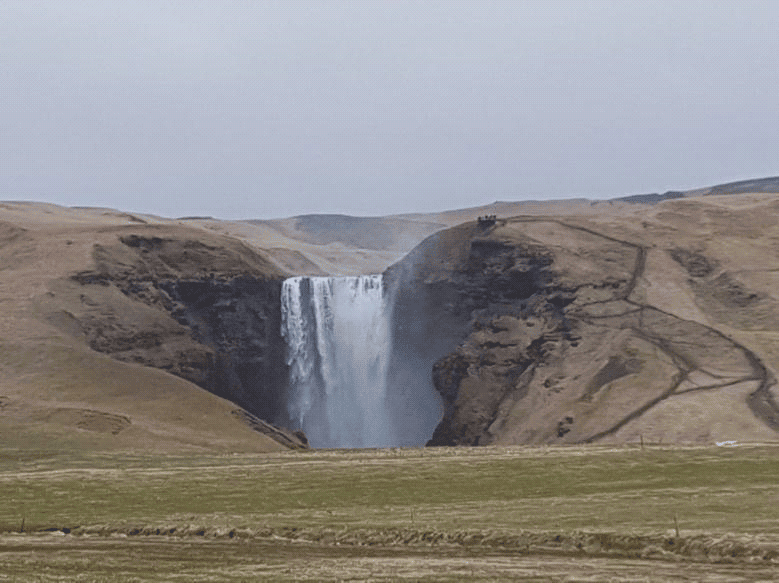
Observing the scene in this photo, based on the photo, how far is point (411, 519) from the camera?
47.6 metres

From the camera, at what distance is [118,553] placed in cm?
4312

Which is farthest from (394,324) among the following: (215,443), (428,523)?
(428,523)

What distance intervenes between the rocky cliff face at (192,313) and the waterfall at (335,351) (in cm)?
231

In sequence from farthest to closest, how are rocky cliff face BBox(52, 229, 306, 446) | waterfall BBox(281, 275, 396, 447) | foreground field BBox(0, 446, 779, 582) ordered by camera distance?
waterfall BBox(281, 275, 396, 447)
rocky cliff face BBox(52, 229, 306, 446)
foreground field BBox(0, 446, 779, 582)

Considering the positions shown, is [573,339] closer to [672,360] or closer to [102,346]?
[672,360]

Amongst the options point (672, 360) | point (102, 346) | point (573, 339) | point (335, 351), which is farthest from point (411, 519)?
point (335, 351)

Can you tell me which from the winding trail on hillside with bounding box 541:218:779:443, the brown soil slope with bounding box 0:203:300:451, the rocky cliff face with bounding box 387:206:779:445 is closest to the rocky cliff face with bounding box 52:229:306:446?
the brown soil slope with bounding box 0:203:300:451

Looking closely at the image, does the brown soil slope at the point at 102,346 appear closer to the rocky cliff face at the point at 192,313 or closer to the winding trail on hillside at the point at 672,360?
the rocky cliff face at the point at 192,313

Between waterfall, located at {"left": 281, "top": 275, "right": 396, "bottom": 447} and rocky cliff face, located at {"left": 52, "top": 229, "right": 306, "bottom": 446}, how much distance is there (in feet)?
7.57

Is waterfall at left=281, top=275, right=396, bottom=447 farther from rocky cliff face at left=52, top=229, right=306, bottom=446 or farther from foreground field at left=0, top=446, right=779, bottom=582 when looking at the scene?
foreground field at left=0, top=446, right=779, bottom=582

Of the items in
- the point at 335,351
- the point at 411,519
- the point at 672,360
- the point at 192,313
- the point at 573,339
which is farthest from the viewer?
the point at 335,351

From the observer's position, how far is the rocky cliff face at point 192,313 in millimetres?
128500

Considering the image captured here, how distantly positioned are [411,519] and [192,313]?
94846mm

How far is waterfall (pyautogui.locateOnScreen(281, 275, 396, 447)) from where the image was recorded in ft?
478
